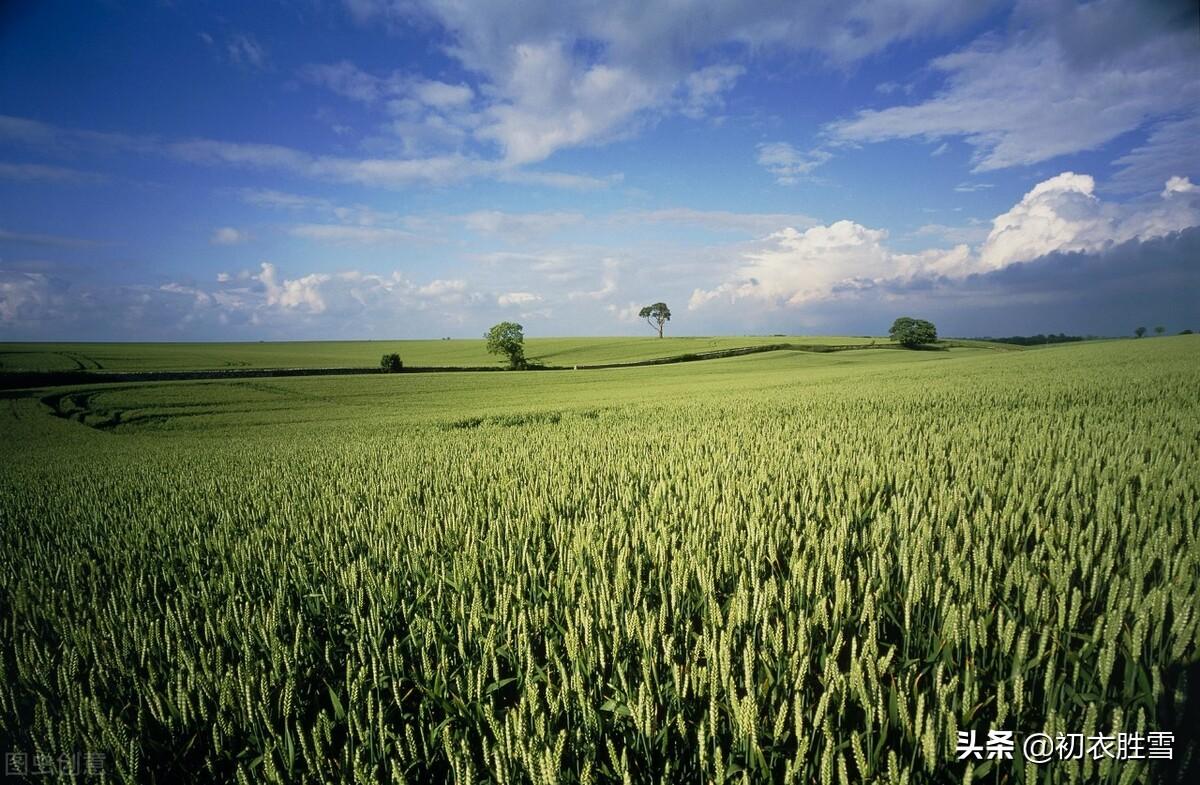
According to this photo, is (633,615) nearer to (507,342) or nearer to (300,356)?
(507,342)

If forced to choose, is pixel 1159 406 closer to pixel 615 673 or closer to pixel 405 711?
pixel 615 673

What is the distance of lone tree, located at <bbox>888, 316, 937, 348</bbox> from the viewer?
288 ft

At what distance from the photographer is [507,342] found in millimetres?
72000

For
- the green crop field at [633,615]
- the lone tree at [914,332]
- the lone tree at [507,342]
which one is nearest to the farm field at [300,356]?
the lone tree at [507,342]

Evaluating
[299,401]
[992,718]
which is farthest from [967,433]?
[299,401]

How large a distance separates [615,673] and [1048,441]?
6513 mm

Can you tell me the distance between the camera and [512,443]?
998cm

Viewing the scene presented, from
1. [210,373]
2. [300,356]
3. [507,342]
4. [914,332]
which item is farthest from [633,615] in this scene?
[914,332]

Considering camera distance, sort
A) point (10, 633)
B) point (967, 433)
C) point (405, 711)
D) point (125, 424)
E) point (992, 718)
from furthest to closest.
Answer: point (125, 424)
point (967, 433)
point (10, 633)
point (405, 711)
point (992, 718)

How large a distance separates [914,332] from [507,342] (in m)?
69.5

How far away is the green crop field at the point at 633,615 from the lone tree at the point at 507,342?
64.4 m

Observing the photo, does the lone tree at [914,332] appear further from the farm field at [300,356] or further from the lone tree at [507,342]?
the lone tree at [507,342]

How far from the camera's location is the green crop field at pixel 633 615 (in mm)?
1745

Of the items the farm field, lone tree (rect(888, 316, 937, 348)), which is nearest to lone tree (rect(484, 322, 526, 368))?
the farm field
